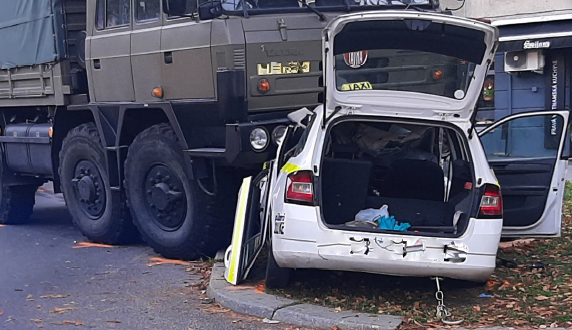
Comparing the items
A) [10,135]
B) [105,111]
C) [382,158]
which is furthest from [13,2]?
[382,158]

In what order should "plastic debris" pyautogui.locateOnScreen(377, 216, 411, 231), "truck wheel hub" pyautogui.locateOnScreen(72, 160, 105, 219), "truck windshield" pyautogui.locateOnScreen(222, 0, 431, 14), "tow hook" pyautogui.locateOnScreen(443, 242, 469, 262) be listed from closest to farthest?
"tow hook" pyautogui.locateOnScreen(443, 242, 469, 262) < "plastic debris" pyautogui.locateOnScreen(377, 216, 411, 231) < "truck windshield" pyautogui.locateOnScreen(222, 0, 431, 14) < "truck wheel hub" pyautogui.locateOnScreen(72, 160, 105, 219)

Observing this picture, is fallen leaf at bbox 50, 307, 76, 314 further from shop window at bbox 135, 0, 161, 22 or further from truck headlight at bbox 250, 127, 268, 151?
shop window at bbox 135, 0, 161, 22

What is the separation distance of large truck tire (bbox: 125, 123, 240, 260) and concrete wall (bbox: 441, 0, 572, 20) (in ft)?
31.6

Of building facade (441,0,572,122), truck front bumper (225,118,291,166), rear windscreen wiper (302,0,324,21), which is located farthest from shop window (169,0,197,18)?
building facade (441,0,572,122)

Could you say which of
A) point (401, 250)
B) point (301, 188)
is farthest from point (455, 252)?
point (301, 188)

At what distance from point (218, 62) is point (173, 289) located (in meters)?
2.14

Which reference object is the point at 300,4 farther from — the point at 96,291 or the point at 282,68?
the point at 96,291

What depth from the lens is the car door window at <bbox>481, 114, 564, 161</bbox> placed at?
774cm

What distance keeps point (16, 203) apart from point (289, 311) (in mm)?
7281

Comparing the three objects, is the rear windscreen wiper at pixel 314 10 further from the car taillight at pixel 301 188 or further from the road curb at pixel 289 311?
the road curb at pixel 289 311

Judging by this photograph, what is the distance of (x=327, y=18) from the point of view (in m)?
8.55

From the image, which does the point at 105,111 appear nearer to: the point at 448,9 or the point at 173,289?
→ the point at 173,289

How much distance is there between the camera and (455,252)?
21.0 ft

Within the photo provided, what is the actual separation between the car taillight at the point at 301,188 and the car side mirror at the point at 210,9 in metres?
2.20
